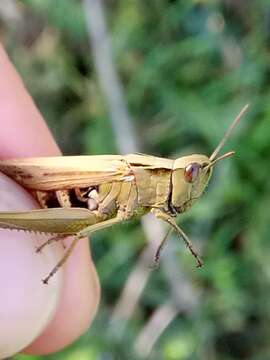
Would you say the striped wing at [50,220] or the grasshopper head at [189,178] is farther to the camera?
the grasshopper head at [189,178]

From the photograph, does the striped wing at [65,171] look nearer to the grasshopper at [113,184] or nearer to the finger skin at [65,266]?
the grasshopper at [113,184]

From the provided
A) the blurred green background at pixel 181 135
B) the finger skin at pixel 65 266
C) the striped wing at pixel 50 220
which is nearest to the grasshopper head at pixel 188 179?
the striped wing at pixel 50 220

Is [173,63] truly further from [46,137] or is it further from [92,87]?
[46,137]

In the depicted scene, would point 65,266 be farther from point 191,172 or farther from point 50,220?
point 191,172

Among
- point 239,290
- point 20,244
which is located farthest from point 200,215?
point 20,244

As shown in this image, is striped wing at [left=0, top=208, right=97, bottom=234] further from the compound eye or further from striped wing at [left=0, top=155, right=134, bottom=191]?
the compound eye

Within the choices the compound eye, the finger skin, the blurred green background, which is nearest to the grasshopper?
the compound eye
